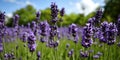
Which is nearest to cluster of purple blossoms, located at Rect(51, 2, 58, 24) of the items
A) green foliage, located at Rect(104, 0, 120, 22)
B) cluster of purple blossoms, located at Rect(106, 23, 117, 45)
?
cluster of purple blossoms, located at Rect(106, 23, 117, 45)

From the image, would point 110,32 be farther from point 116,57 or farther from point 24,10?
point 24,10

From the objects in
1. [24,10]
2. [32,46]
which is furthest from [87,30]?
[24,10]

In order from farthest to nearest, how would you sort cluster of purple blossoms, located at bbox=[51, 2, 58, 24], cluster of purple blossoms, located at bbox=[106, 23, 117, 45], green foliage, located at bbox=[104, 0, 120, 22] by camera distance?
1. green foliage, located at bbox=[104, 0, 120, 22]
2. cluster of purple blossoms, located at bbox=[51, 2, 58, 24]
3. cluster of purple blossoms, located at bbox=[106, 23, 117, 45]

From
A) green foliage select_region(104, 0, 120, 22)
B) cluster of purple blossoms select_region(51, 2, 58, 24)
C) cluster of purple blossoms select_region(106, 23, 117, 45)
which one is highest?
green foliage select_region(104, 0, 120, 22)

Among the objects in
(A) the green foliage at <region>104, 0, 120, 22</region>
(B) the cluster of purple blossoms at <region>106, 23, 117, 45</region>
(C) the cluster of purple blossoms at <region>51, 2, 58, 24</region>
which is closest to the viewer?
(B) the cluster of purple blossoms at <region>106, 23, 117, 45</region>

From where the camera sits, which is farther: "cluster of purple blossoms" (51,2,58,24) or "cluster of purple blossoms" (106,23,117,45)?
"cluster of purple blossoms" (51,2,58,24)

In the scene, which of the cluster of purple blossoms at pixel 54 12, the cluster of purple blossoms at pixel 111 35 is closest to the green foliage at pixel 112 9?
the cluster of purple blossoms at pixel 54 12

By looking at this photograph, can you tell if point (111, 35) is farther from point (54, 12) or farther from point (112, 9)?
point (112, 9)

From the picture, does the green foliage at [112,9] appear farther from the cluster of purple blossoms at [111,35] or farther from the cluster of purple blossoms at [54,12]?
the cluster of purple blossoms at [111,35]

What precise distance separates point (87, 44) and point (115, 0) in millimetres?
20271

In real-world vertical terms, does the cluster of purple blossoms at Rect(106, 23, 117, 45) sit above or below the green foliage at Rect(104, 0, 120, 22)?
below

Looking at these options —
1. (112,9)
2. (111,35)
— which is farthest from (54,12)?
(112,9)

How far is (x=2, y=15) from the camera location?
6168mm

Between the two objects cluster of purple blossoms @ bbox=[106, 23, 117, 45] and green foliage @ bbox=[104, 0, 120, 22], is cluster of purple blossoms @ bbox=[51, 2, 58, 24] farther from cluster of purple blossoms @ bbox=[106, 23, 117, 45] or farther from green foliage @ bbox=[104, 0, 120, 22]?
green foliage @ bbox=[104, 0, 120, 22]
